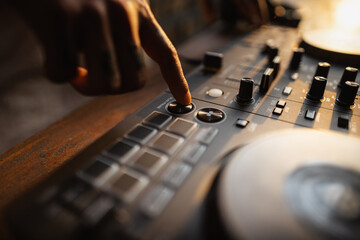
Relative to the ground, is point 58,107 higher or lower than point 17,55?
lower

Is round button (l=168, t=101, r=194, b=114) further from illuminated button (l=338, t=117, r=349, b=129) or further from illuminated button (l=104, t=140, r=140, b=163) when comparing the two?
illuminated button (l=338, t=117, r=349, b=129)

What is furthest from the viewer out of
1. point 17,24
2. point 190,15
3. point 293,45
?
point 190,15

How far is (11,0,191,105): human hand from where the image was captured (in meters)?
0.31

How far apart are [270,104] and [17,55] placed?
3.06 feet

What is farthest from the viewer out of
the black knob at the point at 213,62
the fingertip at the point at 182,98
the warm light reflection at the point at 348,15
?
the warm light reflection at the point at 348,15

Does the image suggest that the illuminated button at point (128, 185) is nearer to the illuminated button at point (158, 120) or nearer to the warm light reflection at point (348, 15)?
the illuminated button at point (158, 120)

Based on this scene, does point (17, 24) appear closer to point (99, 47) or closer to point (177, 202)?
point (99, 47)

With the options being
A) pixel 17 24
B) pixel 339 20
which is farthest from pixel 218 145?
pixel 339 20

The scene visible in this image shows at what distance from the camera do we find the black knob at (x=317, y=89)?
0.50m

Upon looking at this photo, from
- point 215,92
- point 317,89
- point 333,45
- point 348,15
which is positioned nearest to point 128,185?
point 215,92

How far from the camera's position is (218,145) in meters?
0.38

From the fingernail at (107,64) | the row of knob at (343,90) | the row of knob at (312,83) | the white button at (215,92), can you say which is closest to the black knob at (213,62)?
the row of knob at (312,83)

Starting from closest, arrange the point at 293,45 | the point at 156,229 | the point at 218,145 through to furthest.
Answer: the point at 156,229, the point at 218,145, the point at 293,45

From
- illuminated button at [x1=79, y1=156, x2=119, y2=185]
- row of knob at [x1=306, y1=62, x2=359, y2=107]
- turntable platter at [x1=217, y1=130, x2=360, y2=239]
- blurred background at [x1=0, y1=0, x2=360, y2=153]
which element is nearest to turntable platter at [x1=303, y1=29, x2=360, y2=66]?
blurred background at [x1=0, y1=0, x2=360, y2=153]
